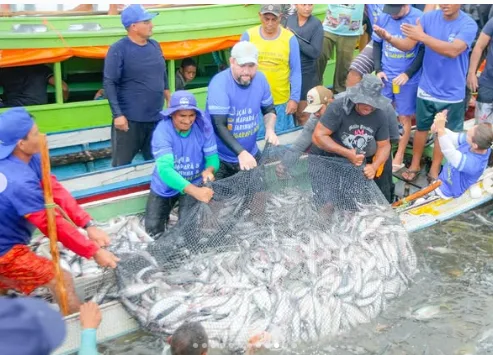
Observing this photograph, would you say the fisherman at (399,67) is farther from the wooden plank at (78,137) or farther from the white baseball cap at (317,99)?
the wooden plank at (78,137)

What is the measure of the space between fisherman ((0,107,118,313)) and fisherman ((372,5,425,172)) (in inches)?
174

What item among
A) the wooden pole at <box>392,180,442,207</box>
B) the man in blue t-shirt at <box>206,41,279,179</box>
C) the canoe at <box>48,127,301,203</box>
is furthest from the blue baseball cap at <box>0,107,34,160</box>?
the wooden pole at <box>392,180,442,207</box>

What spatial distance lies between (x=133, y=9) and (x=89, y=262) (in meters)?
2.77

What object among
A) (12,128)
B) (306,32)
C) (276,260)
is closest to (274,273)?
(276,260)

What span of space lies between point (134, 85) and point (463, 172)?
379cm

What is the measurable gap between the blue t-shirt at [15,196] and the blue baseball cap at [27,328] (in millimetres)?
2377

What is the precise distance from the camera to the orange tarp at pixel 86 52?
7840mm

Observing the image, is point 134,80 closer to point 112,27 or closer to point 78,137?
point 112,27

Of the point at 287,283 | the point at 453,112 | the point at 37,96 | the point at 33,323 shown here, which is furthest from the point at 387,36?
the point at 33,323

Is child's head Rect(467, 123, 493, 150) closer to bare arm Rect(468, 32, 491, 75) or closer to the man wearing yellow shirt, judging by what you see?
bare arm Rect(468, 32, 491, 75)

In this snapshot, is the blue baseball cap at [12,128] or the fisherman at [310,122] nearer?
the blue baseball cap at [12,128]

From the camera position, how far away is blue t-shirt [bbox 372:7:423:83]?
753 cm

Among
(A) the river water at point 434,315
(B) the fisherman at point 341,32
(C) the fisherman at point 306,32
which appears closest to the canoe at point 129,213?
(A) the river water at point 434,315

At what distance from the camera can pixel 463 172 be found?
681 cm
